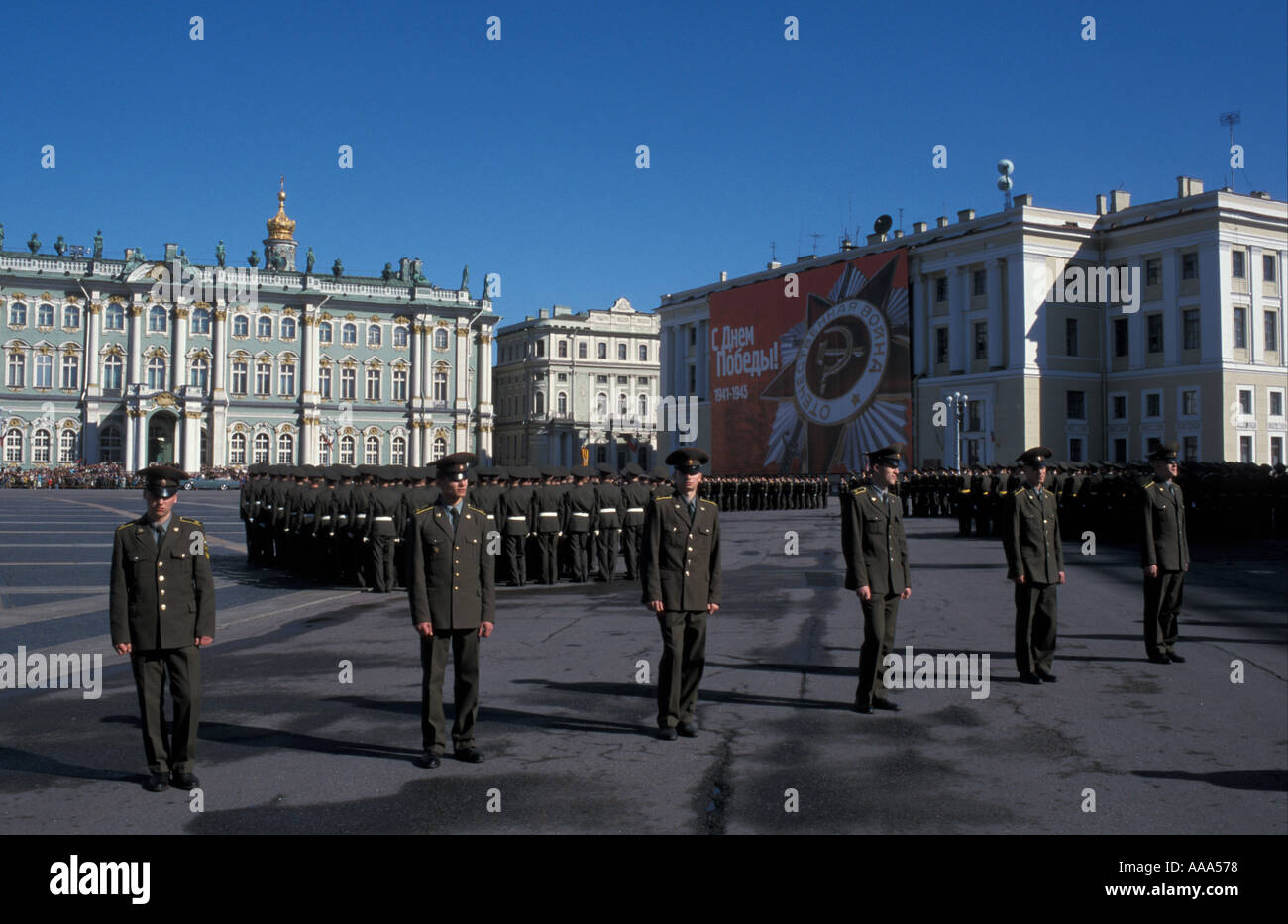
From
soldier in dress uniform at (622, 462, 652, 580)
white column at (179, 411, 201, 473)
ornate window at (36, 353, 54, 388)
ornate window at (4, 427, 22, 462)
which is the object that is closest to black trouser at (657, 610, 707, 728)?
soldier in dress uniform at (622, 462, 652, 580)

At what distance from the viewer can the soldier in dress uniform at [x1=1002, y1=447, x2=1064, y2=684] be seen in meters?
9.48

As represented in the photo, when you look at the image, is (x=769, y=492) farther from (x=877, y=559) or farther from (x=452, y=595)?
(x=452, y=595)

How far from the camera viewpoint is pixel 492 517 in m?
16.5

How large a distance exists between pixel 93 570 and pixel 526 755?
579 inches

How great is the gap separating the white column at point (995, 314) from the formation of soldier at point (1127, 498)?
33361mm

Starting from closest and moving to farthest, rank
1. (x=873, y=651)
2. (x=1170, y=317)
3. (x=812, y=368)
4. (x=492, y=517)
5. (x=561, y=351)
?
1. (x=873, y=651)
2. (x=492, y=517)
3. (x=1170, y=317)
4. (x=812, y=368)
5. (x=561, y=351)

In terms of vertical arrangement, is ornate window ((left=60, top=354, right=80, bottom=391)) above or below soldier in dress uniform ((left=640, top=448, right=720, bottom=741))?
above

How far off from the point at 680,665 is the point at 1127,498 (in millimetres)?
21486

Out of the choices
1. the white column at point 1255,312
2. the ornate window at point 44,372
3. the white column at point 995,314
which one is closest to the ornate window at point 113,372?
the ornate window at point 44,372

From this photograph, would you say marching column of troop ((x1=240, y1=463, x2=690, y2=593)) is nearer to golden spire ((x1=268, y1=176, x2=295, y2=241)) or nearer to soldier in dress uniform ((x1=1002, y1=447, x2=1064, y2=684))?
soldier in dress uniform ((x1=1002, y1=447, x2=1064, y2=684))

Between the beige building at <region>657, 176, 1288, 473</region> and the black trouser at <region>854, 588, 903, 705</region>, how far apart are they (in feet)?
173

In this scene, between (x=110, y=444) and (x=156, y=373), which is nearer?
(x=110, y=444)

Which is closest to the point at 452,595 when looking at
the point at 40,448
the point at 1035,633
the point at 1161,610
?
the point at 1035,633
